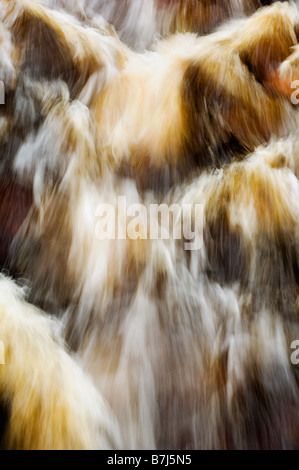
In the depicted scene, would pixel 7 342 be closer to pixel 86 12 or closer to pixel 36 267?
pixel 36 267

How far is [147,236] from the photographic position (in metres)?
2.06

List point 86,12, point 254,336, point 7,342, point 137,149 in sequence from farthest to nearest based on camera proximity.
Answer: point 86,12 < point 137,149 < point 254,336 < point 7,342

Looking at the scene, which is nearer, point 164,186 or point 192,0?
point 164,186

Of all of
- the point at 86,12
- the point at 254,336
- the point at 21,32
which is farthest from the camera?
the point at 86,12

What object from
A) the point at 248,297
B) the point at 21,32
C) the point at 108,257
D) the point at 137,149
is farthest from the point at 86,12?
the point at 248,297

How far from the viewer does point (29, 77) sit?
Answer: 2.43 metres

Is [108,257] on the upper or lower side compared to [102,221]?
lower

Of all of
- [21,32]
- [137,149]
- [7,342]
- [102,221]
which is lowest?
Result: [7,342]

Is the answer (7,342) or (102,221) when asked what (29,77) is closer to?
(102,221)

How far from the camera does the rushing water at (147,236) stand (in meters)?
1.63

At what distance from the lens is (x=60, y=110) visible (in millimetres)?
2375

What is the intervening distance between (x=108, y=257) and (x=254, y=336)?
2.47ft

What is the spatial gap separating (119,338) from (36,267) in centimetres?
51

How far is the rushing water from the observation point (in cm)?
163
